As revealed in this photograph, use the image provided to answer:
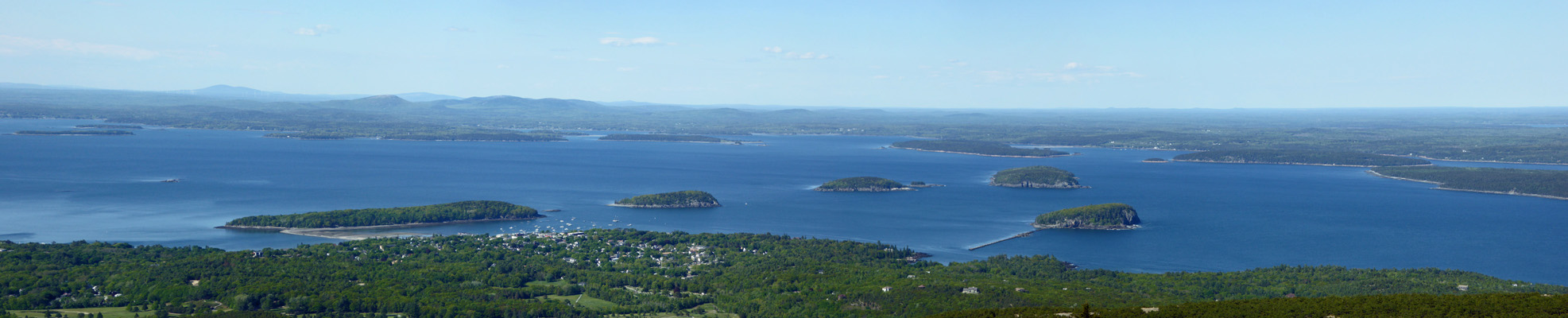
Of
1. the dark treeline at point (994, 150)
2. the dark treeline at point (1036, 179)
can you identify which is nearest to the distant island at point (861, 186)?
the dark treeline at point (1036, 179)

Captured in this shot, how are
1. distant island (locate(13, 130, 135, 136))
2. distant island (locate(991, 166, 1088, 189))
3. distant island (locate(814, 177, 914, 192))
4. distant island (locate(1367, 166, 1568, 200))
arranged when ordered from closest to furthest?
distant island (locate(814, 177, 914, 192)) → distant island (locate(1367, 166, 1568, 200)) → distant island (locate(991, 166, 1088, 189)) → distant island (locate(13, 130, 135, 136))

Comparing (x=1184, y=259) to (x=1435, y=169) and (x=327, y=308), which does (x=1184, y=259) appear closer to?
(x=327, y=308)

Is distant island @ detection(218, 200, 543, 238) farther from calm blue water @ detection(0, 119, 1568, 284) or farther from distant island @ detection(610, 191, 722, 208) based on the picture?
distant island @ detection(610, 191, 722, 208)

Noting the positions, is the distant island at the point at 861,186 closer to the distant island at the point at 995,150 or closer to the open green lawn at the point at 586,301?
the open green lawn at the point at 586,301

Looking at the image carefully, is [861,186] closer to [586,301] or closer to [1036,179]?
[1036,179]

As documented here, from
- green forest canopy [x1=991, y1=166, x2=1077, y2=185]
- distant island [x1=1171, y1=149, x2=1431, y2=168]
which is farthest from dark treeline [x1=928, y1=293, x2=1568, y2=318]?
distant island [x1=1171, y1=149, x2=1431, y2=168]
